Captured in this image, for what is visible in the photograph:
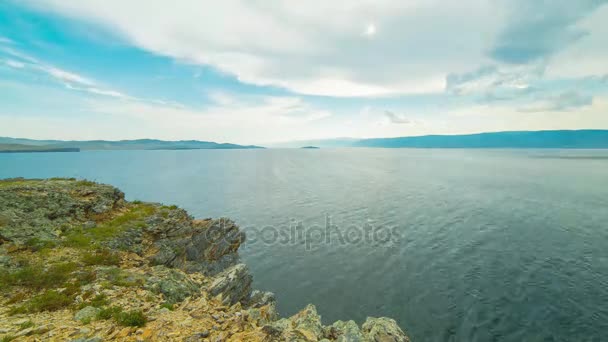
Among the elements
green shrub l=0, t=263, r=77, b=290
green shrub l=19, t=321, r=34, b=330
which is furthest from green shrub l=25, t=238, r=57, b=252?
green shrub l=19, t=321, r=34, b=330

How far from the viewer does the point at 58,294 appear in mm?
15016

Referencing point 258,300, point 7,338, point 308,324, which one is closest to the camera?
point 7,338

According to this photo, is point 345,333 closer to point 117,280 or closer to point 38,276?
point 117,280

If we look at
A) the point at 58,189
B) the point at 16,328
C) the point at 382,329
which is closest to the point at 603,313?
the point at 382,329

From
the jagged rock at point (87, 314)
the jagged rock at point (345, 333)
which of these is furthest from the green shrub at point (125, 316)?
the jagged rock at point (345, 333)

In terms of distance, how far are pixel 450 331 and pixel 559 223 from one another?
147 ft

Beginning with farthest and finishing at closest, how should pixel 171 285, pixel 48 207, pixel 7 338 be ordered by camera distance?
pixel 48 207
pixel 171 285
pixel 7 338

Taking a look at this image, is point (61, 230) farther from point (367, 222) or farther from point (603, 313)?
point (603, 313)

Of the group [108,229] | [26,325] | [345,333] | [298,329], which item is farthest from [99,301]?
[345,333]

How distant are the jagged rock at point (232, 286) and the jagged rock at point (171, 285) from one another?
161 cm

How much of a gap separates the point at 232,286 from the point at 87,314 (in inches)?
433

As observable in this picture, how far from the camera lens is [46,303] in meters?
14.2

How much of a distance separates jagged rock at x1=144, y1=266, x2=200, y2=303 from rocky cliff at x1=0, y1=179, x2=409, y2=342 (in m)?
0.07

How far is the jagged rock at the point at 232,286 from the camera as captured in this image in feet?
70.3
